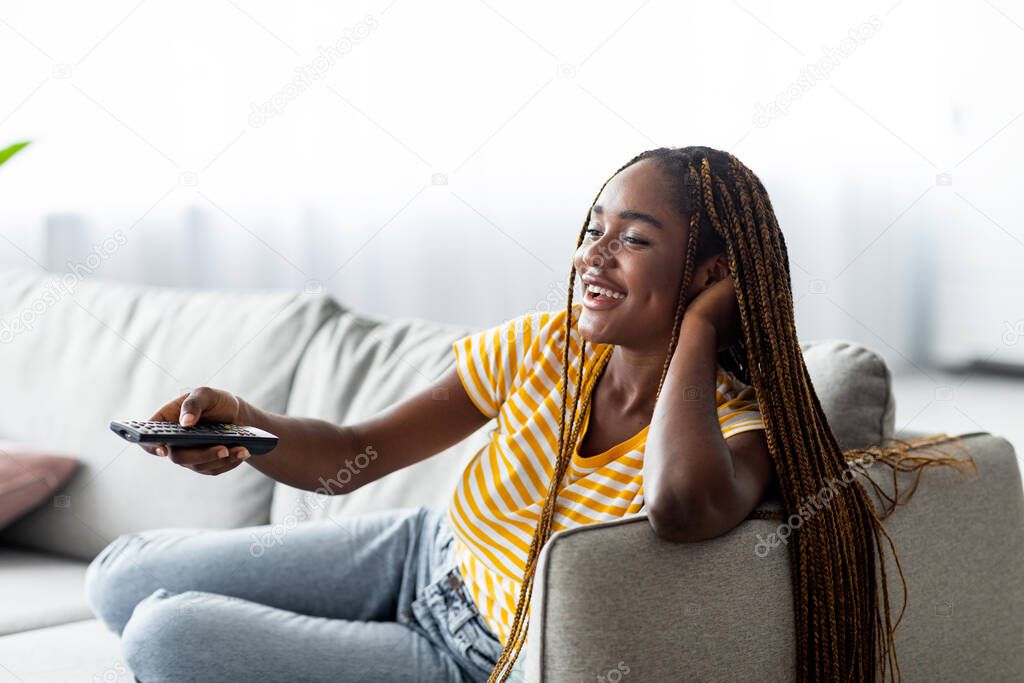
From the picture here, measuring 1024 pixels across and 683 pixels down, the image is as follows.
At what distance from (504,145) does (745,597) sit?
195 cm

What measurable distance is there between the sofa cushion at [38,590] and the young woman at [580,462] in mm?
269

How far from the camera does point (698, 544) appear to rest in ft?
3.14

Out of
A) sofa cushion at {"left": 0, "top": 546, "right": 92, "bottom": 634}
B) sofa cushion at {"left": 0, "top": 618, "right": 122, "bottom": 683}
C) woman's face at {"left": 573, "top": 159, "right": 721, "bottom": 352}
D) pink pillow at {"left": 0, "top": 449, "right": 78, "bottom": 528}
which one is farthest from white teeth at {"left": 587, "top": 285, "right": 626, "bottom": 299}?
pink pillow at {"left": 0, "top": 449, "right": 78, "bottom": 528}

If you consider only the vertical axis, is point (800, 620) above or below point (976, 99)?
below

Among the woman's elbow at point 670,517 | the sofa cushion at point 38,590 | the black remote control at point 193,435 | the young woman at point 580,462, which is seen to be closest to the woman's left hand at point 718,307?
the young woman at point 580,462

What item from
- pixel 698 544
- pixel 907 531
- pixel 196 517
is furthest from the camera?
pixel 196 517

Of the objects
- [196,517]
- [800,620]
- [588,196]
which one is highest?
[588,196]

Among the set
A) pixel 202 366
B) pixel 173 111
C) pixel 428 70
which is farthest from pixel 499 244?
pixel 202 366

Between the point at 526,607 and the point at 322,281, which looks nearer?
the point at 526,607

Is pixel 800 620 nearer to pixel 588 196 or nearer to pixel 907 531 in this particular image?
pixel 907 531

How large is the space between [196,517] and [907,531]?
1.12 metres

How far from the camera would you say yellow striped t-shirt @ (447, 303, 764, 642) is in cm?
114

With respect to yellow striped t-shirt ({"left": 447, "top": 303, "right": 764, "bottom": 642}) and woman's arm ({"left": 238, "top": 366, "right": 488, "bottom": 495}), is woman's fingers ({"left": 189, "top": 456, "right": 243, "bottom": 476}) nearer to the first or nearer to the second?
woman's arm ({"left": 238, "top": 366, "right": 488, "bottom": 495})

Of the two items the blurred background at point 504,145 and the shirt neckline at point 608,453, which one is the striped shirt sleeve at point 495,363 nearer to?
the shirt neckline at point 608,453
